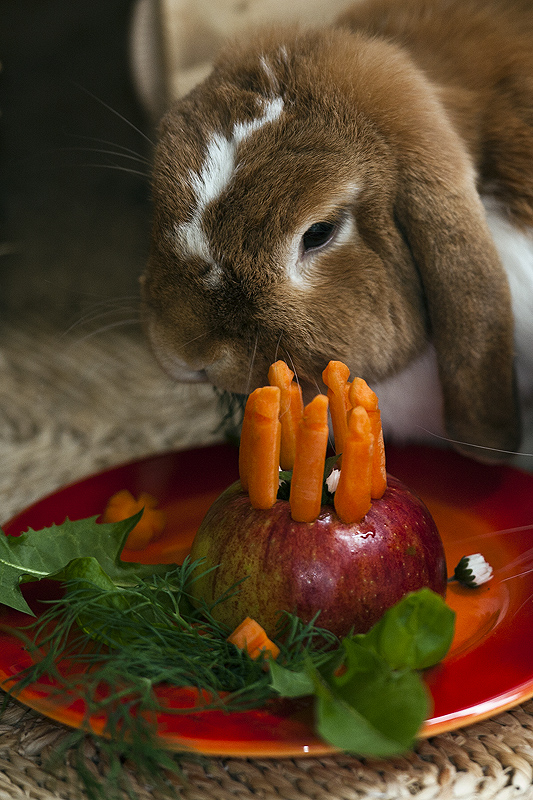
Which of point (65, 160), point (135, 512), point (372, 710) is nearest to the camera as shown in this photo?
point (372, 710)

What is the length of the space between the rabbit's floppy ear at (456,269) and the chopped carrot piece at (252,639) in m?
0.35

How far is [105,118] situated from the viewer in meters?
1.98

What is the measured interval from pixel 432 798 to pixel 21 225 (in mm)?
1849

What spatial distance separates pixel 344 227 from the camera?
77 cm

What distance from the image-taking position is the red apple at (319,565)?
612 millimetres

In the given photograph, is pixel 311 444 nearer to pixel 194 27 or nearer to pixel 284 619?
pixel 284 619

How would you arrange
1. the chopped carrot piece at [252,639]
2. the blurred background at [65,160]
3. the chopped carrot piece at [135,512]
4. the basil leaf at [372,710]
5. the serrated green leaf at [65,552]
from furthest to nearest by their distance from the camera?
the blurred background at [65,160]
the chopped carrot piece at [135,512]
the serrated green leaf at [65,552]
the chopped carrot piece at [252,639]
the basil leaf at [372,710]

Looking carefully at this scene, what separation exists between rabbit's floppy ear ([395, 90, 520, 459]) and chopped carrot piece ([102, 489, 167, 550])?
0.35 metres

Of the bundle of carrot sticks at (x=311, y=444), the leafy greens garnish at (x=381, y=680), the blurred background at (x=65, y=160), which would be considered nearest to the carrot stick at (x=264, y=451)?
the bundle of carrot sticks at (x=311, y=444)

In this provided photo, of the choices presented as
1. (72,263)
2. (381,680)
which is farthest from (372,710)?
(72,263)

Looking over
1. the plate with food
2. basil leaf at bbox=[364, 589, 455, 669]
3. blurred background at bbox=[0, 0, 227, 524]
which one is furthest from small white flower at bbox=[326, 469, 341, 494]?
blurred background at bbox=[0, 0, 227, 524]

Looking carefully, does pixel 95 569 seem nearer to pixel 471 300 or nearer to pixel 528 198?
pixel 471 300

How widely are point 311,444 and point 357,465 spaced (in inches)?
1.6

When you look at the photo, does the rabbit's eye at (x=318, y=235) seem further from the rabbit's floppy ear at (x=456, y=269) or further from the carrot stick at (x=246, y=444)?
the carrot stick at (x=246, y=444)
